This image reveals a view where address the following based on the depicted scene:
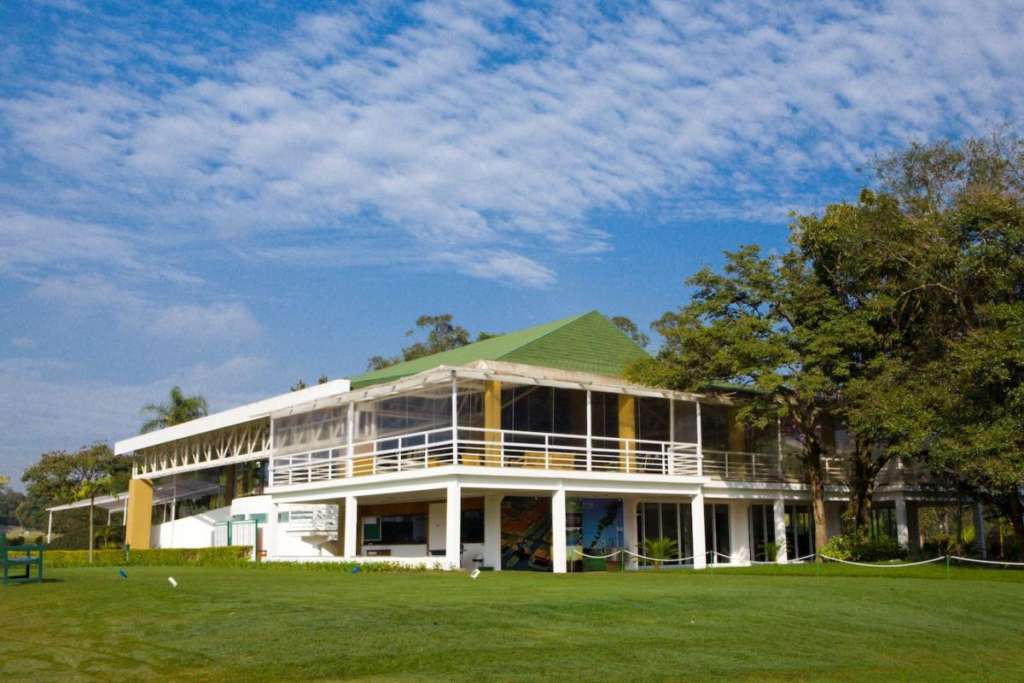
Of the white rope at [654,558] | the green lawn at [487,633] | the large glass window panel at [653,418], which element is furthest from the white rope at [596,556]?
the green lawn at [487,633]

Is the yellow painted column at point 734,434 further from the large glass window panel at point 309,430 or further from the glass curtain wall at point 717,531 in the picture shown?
the large glass window panel at point 309,430

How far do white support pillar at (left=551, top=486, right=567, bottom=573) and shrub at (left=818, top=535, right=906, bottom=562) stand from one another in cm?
879

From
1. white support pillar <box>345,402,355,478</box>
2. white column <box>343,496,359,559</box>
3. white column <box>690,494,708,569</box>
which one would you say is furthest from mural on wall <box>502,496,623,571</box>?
white support pillar <box>345,402,355,478</box>

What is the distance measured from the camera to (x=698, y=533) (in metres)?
28.2

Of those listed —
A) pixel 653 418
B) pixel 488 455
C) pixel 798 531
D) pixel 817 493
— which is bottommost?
pixel 798 531

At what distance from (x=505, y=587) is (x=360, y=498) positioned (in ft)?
45.4

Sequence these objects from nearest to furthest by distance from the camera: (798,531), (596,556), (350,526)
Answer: (350,526) → (596,556) → (798,531)

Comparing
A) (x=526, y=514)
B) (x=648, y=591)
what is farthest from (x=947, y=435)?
(x=648, y=591)

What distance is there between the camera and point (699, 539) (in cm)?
2816

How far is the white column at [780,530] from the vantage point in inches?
1233

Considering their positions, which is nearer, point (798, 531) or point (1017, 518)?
point (1017, 518)

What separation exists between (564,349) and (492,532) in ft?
20.9

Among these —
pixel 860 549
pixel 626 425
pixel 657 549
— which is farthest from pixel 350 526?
pixel 860 549

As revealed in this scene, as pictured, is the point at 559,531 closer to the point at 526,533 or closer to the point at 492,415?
the point at 526,533
